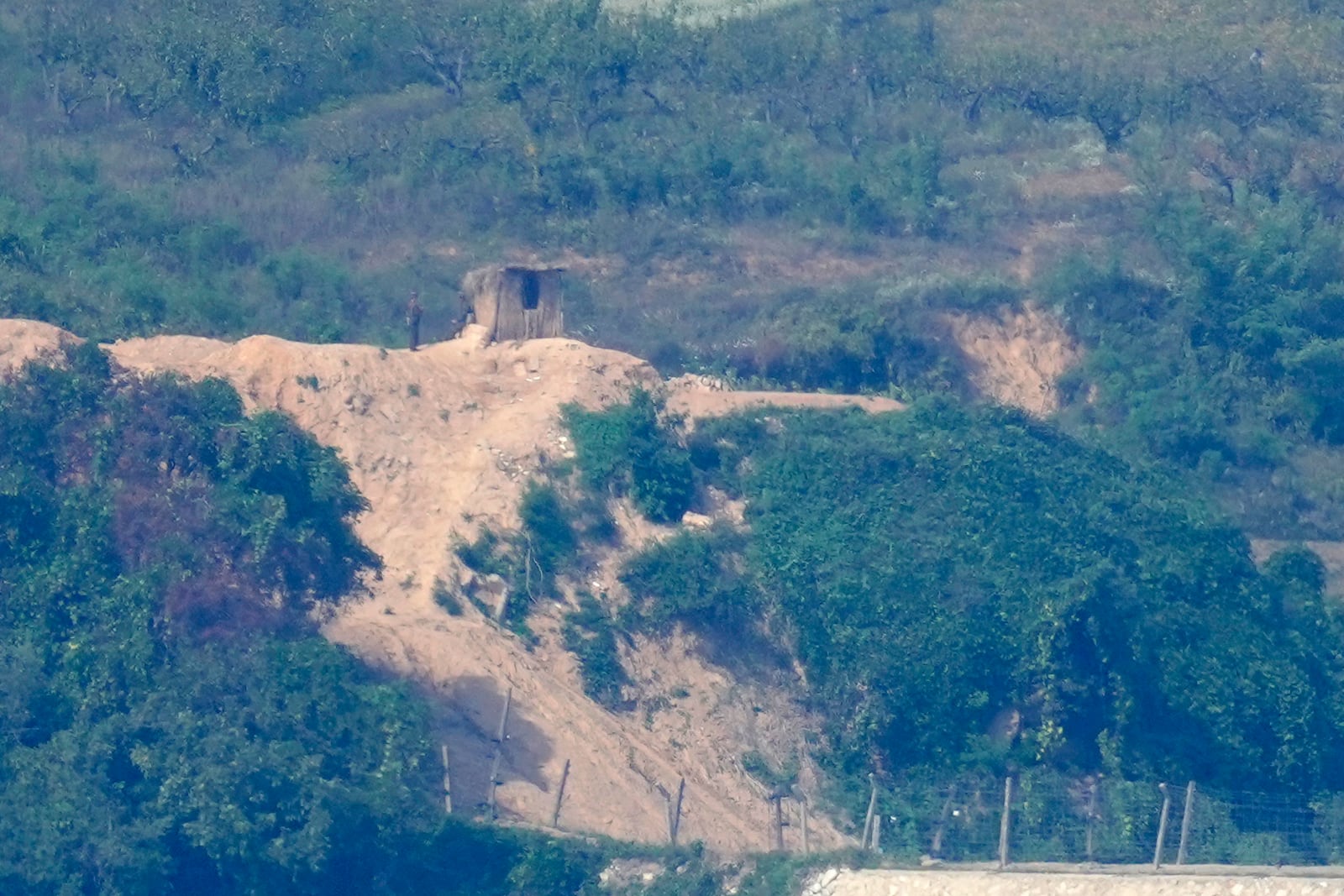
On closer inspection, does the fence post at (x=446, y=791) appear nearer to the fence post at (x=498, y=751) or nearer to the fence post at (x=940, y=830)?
the fence post at (x=498, y=751)

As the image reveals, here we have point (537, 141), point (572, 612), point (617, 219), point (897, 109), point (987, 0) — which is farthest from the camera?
point (987, 0)

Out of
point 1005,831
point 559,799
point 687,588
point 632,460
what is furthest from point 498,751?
point 1005,831

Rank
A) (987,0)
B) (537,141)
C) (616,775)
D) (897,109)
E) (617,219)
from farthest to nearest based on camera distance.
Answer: (987,0)
(897,109)
(537,141)
(617,219)
(616,775)

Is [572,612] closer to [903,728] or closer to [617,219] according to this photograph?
[903,728]

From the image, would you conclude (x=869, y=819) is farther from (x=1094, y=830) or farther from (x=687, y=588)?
(x=687, y=588)

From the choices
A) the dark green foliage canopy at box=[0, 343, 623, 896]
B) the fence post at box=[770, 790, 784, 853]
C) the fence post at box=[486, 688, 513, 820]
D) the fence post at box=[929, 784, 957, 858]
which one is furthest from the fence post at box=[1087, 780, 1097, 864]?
the fence post at box=[486, 688, 513, 820]

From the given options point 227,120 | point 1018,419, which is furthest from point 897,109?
point 1018,419
